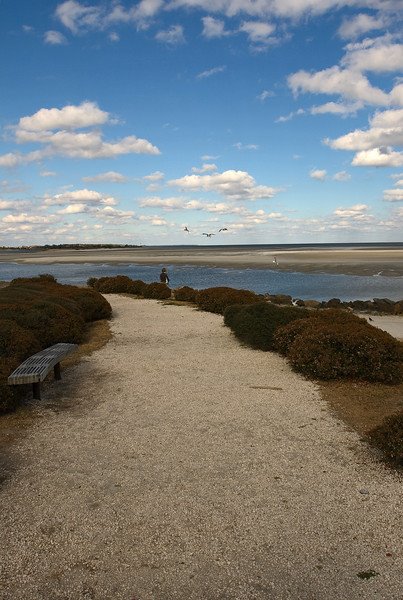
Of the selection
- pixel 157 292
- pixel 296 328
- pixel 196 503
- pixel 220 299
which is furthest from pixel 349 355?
pixel 157 292

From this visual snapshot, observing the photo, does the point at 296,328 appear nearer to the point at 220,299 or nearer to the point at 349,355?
the point at 349,355

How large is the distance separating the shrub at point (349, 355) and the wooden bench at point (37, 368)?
16.3 feet

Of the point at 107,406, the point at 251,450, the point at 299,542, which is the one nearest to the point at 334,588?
the point at 299,542

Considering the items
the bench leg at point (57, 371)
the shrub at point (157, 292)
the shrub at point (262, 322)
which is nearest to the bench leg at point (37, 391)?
the bench leg at point (57, 371)

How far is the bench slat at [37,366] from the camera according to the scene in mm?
7672

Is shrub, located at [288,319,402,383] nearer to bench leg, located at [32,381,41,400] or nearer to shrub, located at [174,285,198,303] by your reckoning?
bench leg, located at [32,381,41,400]

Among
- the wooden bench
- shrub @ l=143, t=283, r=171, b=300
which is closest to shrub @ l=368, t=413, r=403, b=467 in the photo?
the wooden bench

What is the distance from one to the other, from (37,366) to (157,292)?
1634cm

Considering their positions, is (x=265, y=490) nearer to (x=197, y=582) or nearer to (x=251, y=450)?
(x=251, y=450)

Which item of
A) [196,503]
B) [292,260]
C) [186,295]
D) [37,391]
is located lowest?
[196,503]

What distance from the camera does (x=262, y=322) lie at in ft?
42.7

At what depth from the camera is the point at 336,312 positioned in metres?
12.8

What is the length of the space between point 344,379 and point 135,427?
4520 mm

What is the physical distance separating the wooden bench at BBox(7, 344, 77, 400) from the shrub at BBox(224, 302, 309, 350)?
4.85m
